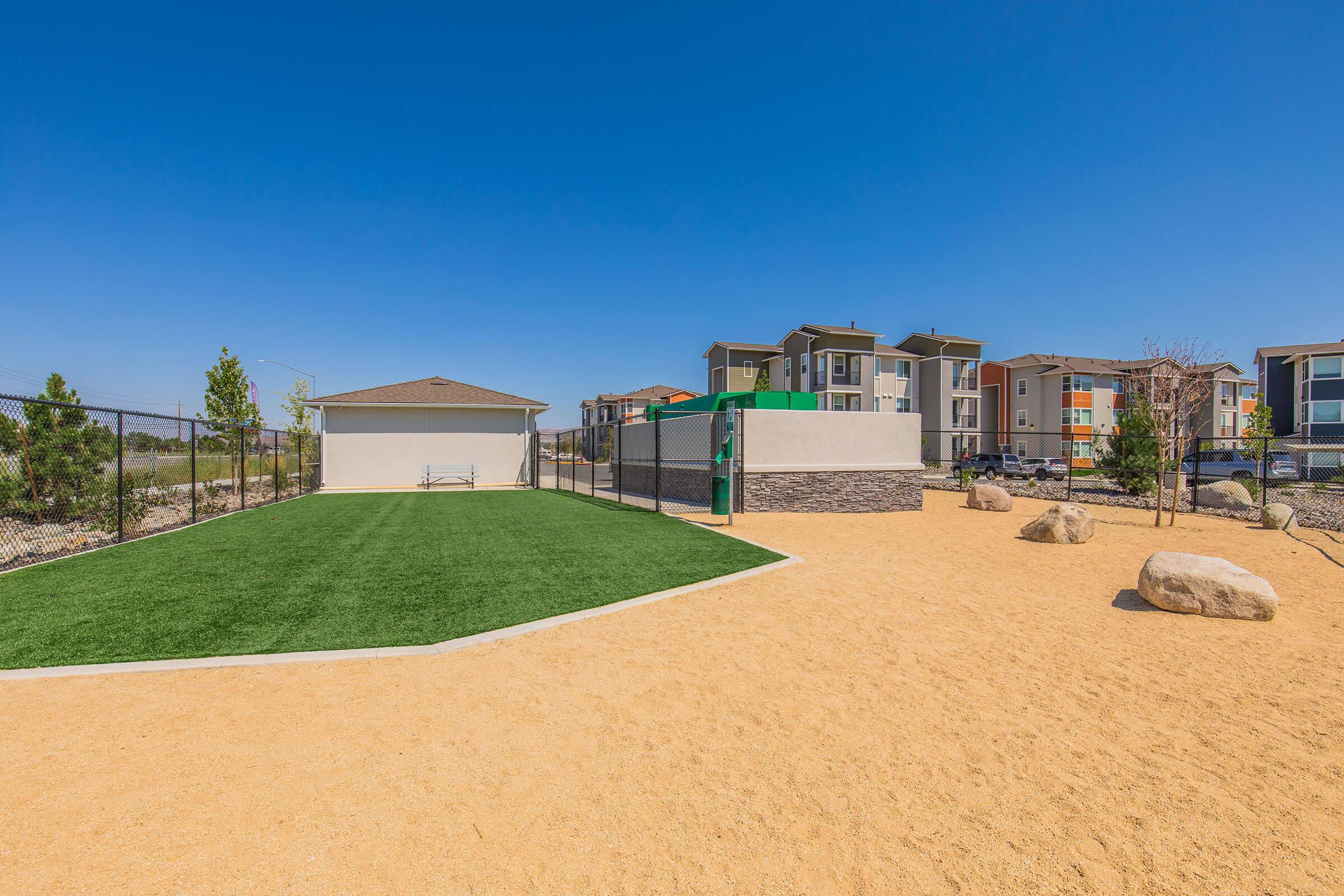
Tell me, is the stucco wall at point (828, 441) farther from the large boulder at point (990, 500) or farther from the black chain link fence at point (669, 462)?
the large boulder at point (990, 500)

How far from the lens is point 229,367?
813 inches

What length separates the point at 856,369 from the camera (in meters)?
42.6

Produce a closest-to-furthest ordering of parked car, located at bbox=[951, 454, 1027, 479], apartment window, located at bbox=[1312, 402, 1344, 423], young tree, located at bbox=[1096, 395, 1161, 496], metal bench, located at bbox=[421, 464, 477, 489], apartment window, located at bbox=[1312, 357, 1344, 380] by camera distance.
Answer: young tree, located at bbox=[1096, 395, 1161, 496] < metal bench, located at bbox=[421, 464, 477, 489] < parked car, located at bbox=[951, 454, 1027, 479] < apartment window, located at bbox=[1312, 402, 1344, 423] < apartment window, located at bbox=[1312, 357, 1344, 380]

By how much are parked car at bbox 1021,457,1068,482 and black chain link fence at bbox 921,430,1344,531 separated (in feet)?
0.13

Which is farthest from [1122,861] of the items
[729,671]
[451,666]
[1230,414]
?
[1230,414]

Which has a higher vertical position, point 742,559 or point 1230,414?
point 1230,414

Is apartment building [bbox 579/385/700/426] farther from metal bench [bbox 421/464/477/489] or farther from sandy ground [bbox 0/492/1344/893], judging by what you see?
sandy ground [bbox 0/492/1344/893]

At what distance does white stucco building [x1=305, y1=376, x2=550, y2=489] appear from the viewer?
2244 centimetres

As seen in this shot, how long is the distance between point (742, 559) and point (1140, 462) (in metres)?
16.4

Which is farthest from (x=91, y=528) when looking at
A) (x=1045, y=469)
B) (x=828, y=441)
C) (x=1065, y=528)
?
(x=1045, y=469)

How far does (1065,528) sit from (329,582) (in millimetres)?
11287

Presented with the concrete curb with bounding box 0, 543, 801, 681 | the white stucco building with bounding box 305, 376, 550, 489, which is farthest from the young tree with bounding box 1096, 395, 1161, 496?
the white stucco building with bounding box 305, 376, 550, 489

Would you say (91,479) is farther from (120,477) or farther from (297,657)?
(297,657)

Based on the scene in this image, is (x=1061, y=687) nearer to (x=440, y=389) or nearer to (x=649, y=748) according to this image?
(x=649, y=748)
